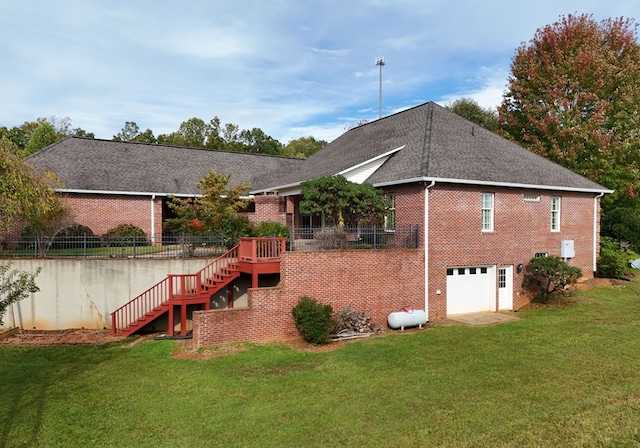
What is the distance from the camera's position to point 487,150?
17844 mm

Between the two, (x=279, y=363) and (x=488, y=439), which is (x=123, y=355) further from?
(x=488, y=439)

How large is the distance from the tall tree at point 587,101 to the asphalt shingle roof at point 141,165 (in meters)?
17.4

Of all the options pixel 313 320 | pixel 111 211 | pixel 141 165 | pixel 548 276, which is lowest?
pixel 313 320

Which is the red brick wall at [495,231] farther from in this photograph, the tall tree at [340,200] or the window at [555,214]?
the tall tree at [340,200]

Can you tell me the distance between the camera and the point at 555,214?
18.1 metres

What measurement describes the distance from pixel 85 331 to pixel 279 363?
8.67 m

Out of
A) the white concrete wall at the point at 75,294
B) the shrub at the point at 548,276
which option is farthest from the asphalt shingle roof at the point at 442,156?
the white concrete wall at the point at 75,294

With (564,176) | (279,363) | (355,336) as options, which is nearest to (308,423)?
(279,363)

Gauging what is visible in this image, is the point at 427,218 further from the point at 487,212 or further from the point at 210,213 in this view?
the point at 210,213

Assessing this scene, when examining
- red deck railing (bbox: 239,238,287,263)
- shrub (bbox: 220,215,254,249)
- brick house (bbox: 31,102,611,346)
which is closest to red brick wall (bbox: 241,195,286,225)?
brick house (bbox: 31,102,611,346)

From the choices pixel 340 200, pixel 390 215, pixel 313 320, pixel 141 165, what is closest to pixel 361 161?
pixel 390 215

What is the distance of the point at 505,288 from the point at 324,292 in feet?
25.6

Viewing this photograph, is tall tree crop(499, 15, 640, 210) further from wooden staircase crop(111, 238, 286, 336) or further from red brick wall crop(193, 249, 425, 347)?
wooden staircase crop(111, 238, 286, 336)

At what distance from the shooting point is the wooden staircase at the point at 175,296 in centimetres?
1380
